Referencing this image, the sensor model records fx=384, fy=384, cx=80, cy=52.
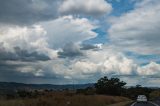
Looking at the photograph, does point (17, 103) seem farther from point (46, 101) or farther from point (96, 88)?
point (96, 88)

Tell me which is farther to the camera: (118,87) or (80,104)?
(118,87)

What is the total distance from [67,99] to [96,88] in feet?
265

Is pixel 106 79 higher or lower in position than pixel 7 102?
higher

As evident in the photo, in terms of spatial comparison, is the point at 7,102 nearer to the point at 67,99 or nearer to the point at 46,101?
the point at 46,101

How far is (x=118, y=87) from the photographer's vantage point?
421ft

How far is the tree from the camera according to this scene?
126m

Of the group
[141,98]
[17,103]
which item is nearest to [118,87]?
[141,98]

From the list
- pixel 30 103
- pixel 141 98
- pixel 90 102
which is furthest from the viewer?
pixel 141 98

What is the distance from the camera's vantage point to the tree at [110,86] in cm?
12574

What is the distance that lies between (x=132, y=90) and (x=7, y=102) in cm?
12457

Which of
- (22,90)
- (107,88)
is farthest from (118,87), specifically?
(22,90)

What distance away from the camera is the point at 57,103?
4525cm

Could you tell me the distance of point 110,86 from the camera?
12675 centimetres

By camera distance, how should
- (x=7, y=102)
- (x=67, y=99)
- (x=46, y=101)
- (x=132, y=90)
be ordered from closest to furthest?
(x=7, y=102)
(x=46, y=101)
(x=67, y=99)
(x=132, y=90)
